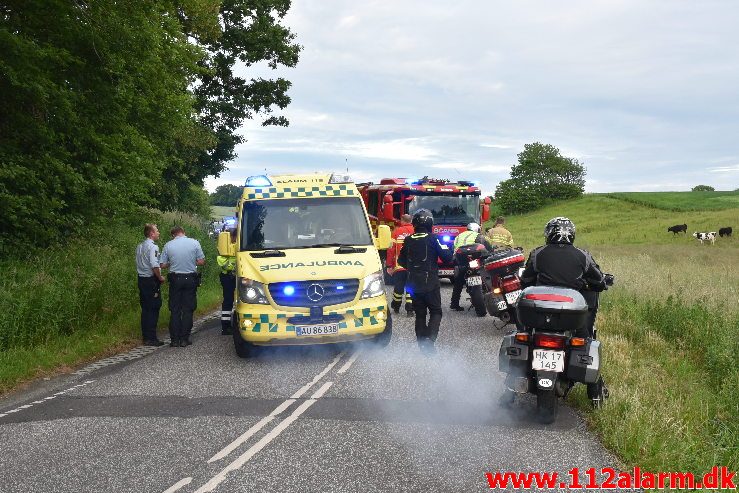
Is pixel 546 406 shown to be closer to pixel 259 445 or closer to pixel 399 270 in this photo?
pixel 259 445

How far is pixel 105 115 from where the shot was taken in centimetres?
1344

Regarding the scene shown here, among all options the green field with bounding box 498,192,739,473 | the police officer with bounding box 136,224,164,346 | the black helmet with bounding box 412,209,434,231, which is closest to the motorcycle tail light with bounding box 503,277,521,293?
the green field with bounding box 498,192,739,473

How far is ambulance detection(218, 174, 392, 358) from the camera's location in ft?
27.3

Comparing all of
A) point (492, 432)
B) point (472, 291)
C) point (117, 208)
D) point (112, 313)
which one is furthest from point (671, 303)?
point (117, 208)

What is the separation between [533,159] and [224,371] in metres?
109

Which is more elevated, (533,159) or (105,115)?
(533,159)

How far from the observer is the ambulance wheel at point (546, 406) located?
5785 millimetres

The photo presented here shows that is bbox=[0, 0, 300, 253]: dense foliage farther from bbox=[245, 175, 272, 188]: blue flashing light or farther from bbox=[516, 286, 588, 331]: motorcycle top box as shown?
bbox=[516, 286, 588, 331]: motorcycle top box

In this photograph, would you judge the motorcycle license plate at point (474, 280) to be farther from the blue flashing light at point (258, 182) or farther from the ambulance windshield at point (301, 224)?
the blue flashing light at point (258, 182)

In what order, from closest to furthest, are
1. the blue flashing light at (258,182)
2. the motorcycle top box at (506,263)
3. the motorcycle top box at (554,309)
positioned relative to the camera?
the motorcycle top box at (554,309) < the blue flashing light at (258,182) < the motorcycle top box at (506,263)

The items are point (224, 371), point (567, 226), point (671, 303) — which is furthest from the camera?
point (671, 303)

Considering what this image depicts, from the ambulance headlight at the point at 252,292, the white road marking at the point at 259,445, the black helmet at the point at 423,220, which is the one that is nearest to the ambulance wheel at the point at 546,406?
the white road marking at the point at 259,445

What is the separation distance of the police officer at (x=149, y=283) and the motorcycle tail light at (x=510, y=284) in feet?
18.0

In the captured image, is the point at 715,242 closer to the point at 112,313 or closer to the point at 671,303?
the point at 671,303
